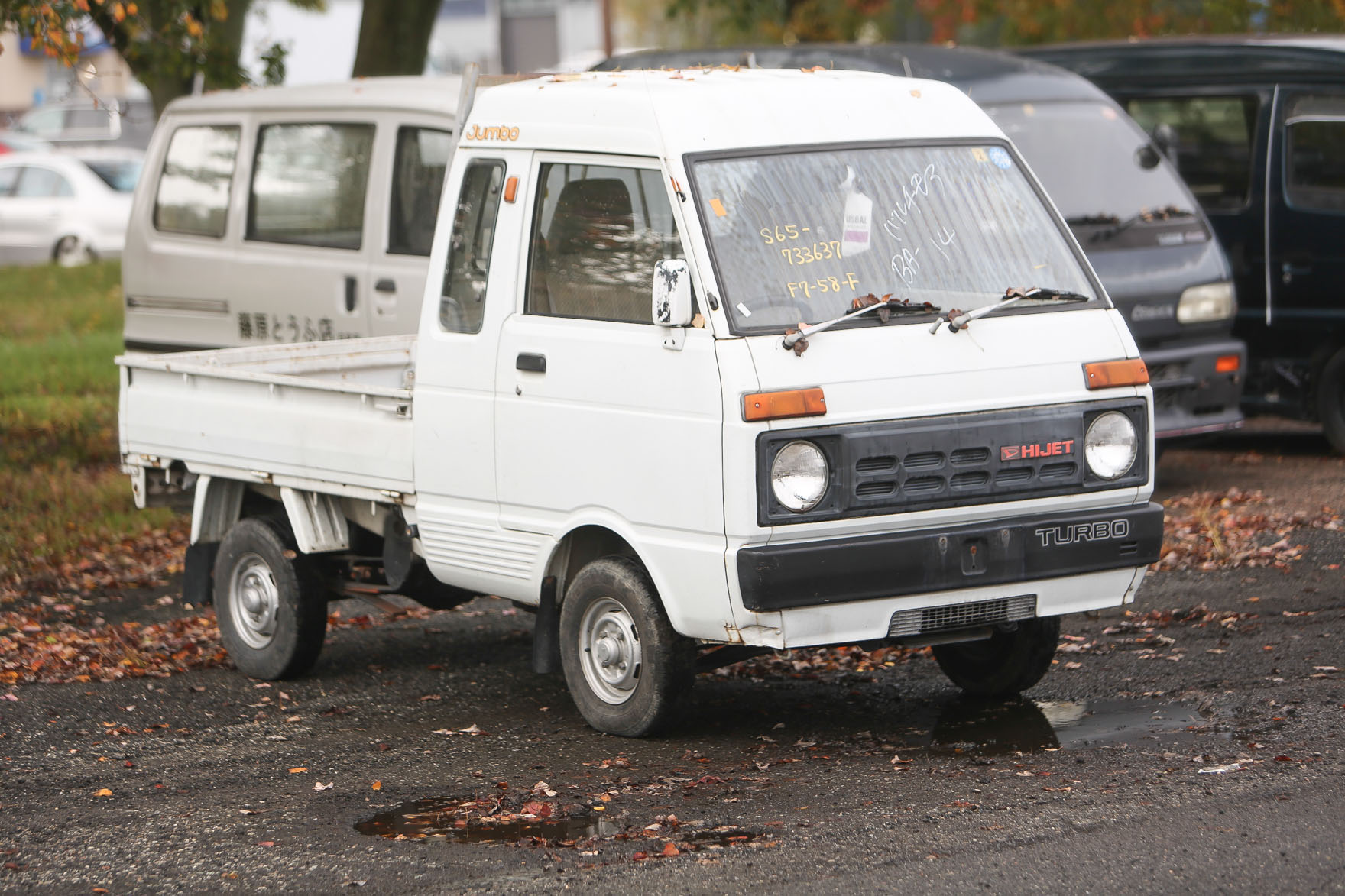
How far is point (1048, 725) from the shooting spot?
6.51m

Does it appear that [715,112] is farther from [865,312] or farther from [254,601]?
[254,601]

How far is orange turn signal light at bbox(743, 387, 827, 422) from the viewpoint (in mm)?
5770

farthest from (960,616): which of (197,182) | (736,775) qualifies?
(197,182)

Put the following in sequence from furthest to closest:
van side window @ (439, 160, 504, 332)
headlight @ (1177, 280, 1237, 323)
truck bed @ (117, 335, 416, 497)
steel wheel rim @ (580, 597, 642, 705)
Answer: headlight @ (1177, 280, 1237, 323)
truck bed @ (117, 335, 416, 497)
van side window @ (439, 160, 504, 332)
steel wheel rim @ (580, 597, 642, 705)

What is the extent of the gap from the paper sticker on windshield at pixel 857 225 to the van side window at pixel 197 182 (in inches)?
240

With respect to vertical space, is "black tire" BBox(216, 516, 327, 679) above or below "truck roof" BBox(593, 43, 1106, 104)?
below

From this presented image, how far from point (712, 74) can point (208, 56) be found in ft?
26.8

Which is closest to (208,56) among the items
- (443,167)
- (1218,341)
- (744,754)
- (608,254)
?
(443,167)

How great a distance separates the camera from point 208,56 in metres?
14.0

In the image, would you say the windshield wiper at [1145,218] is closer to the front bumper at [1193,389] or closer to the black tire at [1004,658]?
the front bumper at [1193,389]

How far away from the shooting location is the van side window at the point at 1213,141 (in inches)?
468

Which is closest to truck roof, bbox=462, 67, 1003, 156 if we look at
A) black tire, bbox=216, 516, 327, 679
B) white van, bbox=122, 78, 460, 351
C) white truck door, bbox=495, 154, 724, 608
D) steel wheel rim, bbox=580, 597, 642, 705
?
white truck door, bbox=495, 154, 724, 608

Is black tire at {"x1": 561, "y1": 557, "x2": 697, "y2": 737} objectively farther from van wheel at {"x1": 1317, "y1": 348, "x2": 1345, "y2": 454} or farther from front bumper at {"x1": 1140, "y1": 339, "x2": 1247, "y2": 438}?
van wheel at {"x1": 1317, "y1": 348, "x2": 1345, "y2": 454}

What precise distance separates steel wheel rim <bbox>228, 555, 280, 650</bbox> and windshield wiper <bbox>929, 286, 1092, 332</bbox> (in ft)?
10.4
